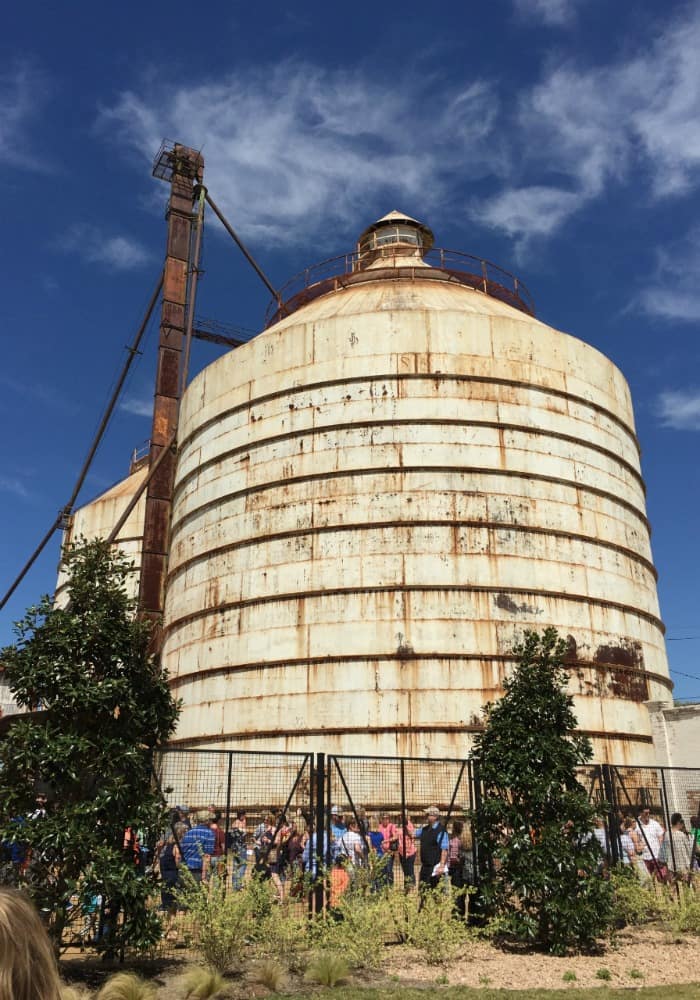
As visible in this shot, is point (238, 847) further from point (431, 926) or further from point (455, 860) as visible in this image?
point (431, 926)

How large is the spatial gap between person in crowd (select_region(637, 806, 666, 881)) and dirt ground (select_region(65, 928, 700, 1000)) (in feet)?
9.39

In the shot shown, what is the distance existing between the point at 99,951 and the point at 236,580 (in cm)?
1042

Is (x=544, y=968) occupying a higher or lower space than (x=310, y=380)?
lower

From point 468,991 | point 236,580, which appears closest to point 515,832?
point 468,991

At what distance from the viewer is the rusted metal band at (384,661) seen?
16844mm

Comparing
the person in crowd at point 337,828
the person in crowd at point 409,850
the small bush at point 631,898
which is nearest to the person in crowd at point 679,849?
the small bush at point 631,898

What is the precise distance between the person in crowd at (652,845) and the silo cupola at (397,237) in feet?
64.4

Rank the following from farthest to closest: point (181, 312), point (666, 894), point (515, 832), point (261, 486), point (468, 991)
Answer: point (181, 312)
point (261, 486)
point (666, 894)
point (515, 832)
point (468, 991)

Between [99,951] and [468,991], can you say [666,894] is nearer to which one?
[468,991]

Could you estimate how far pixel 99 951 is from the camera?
9039 mm

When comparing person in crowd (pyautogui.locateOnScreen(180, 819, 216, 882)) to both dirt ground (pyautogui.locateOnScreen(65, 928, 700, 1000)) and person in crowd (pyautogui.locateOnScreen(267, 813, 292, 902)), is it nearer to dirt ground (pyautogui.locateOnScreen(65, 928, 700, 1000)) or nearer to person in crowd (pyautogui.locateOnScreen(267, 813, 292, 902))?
person in crowd (pyautogui.locateOnScreen(267, 813, 292, 902))

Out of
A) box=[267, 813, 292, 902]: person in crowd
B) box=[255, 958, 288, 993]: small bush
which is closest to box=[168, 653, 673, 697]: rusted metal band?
box=[267, 813, 292, 902]: person in crowd

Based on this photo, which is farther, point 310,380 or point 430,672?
point 310,380

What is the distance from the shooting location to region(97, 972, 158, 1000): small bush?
724 centimetres
